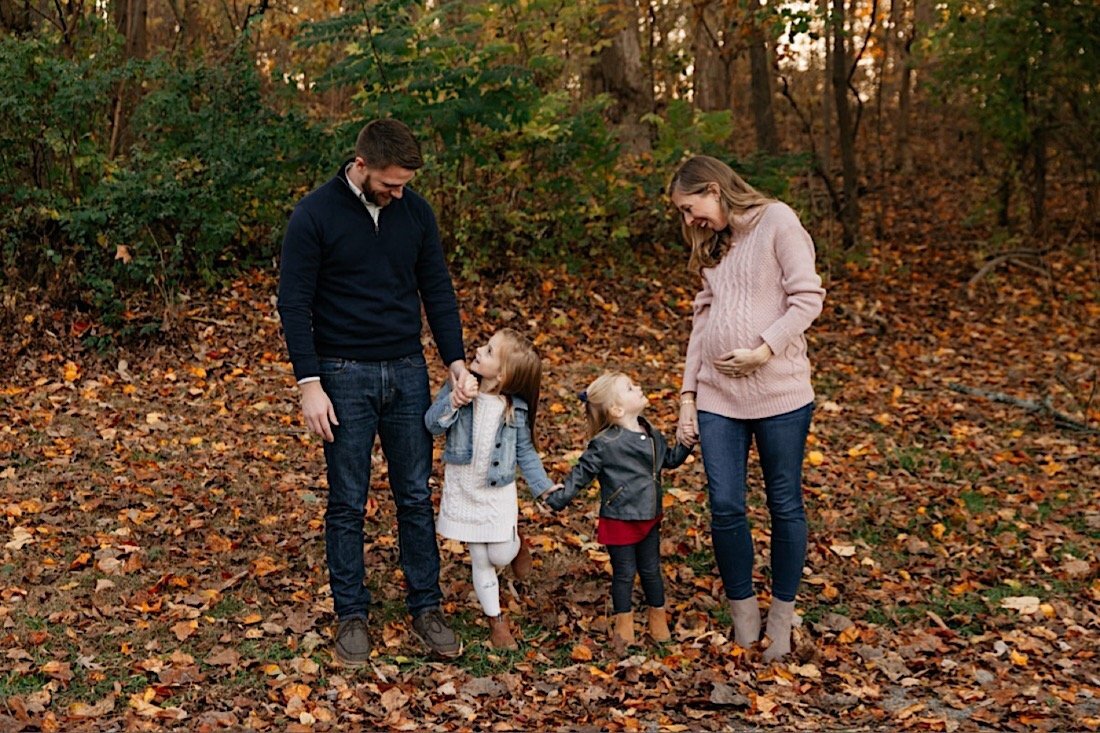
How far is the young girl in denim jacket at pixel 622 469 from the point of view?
514 centimetres

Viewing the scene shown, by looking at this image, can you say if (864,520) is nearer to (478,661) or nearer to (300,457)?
(478,661)

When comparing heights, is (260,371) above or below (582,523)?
above

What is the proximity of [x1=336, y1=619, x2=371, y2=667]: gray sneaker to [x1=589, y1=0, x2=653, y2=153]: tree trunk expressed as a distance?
32.2 ft

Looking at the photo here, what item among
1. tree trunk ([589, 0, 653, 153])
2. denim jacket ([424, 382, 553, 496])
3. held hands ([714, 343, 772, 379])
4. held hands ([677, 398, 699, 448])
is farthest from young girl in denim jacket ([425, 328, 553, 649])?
tree trunk ([589, 0, 653, 153])

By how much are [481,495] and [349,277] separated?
1120 millimetres

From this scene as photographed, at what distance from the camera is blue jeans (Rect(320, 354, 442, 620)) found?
16.0ft

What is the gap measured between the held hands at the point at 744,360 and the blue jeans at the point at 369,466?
1303 mm

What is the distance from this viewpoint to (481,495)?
5094mm

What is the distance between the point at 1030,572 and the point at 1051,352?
6.31m

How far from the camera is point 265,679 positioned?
4855mm

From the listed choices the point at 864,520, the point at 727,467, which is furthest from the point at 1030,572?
the point at 727,467

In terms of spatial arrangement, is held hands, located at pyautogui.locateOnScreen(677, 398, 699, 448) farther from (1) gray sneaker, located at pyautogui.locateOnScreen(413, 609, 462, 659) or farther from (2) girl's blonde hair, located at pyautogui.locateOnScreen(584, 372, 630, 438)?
(1) gray sneaker, located at pyautogui.locateOnScreen(413, 609, 462, 659)

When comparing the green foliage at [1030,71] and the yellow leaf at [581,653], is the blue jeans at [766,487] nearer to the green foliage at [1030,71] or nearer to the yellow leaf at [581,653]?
the yellow leaf at [581,653]

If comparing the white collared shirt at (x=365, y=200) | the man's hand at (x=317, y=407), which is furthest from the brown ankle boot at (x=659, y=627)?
the white collared shirt at (x=365, y=200)
